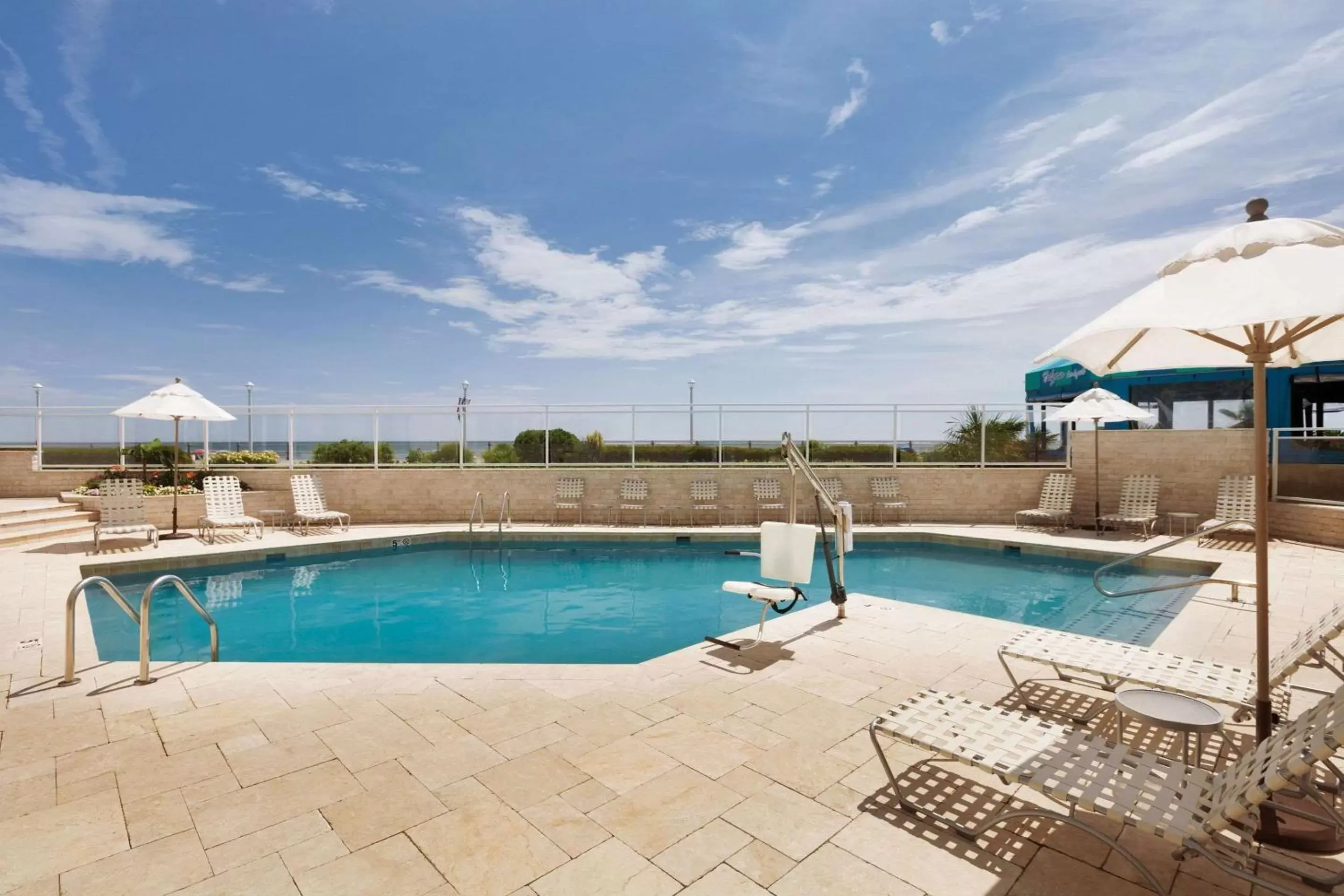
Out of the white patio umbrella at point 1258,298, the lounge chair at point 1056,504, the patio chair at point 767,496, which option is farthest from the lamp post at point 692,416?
the white patio umbrella at point 1258,298

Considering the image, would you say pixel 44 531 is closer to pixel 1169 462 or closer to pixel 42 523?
pixel 42 523

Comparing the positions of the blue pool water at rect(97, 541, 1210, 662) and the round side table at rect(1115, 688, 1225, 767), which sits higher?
the round side table at rect(1115, 688, 1225, 767)

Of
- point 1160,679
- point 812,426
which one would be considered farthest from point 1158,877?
point 812,426

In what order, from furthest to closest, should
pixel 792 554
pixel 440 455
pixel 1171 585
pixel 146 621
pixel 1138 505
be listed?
1. pixel 440 455
2. pixel 1138 505
3. pixel 1171 585
4. pixel 792 554
5. pixel 146 621

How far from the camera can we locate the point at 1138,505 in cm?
1086

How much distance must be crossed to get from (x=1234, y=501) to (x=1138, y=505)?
1240 mm

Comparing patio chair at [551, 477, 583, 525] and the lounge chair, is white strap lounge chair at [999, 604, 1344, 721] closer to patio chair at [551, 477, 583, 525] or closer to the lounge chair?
the lounge chair

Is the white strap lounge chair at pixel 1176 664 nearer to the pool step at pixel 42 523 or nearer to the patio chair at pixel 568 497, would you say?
the patio chair at pixel 568 497

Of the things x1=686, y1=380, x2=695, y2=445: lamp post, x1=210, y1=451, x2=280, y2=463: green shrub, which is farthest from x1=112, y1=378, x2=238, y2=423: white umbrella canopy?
x1=686, y1=380, x2=695, y2=445: lamp post

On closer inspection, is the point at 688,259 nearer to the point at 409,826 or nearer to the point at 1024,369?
the point at 1024,369

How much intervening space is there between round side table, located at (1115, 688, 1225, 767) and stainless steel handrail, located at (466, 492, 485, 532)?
10472 mm

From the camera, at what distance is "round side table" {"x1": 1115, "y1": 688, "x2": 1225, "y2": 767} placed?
2520 mm

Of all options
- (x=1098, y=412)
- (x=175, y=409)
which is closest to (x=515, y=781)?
(x=175, y=409)

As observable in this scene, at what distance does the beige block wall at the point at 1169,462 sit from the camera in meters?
10.7
